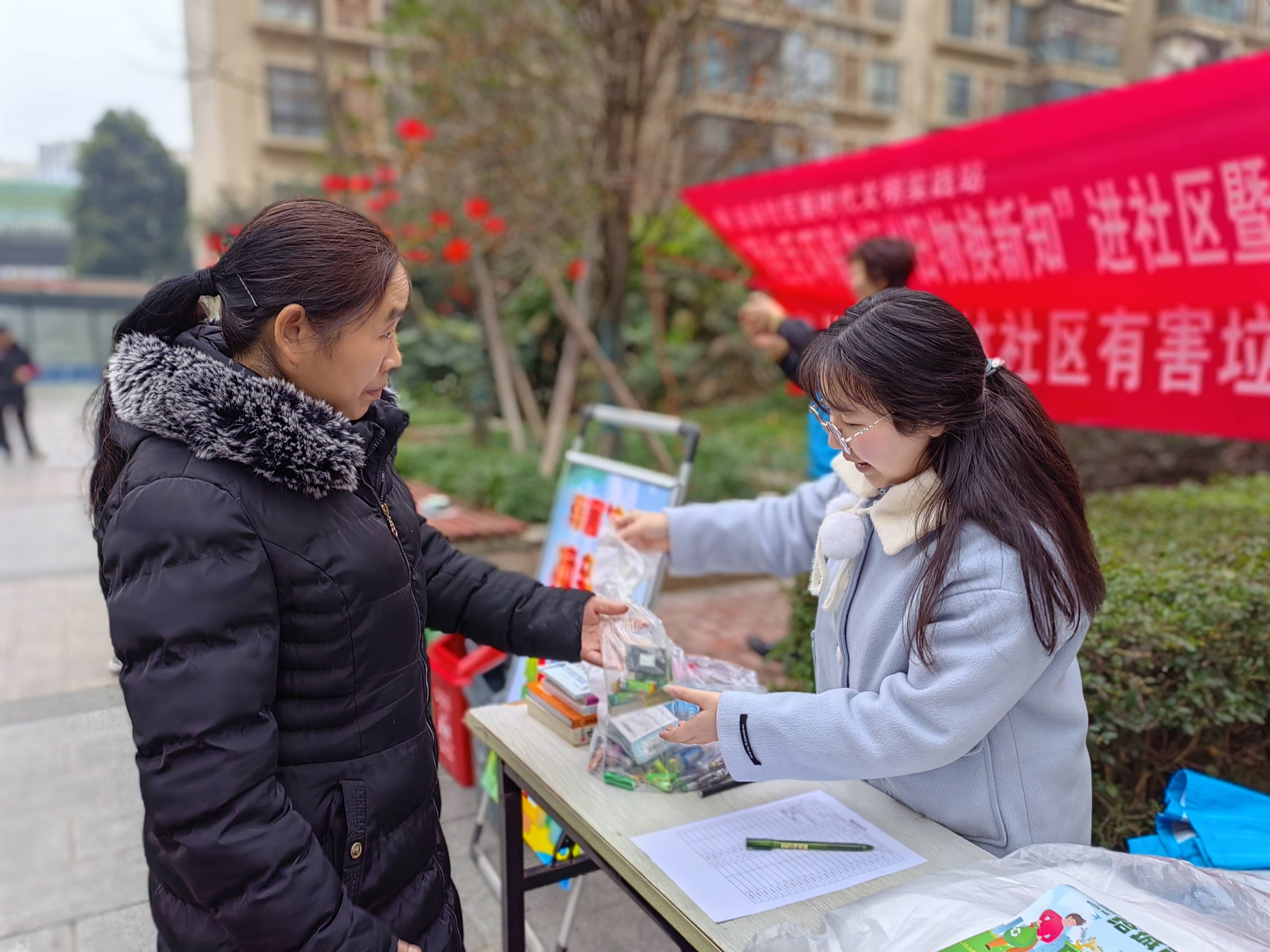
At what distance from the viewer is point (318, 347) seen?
1271 millimetres

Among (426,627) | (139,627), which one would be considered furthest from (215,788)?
(426,627)

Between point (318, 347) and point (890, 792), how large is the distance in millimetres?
1233

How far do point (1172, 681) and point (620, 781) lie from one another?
1517 mm

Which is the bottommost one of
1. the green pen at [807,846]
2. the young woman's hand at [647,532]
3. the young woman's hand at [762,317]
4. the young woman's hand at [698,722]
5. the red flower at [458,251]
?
the green pen at [807,846]

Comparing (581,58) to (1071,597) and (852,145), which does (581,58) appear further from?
(852,145)

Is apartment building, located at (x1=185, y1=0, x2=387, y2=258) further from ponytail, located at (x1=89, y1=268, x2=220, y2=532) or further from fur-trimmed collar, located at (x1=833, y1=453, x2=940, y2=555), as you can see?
fur-trimmed collar, located at (x1=833, y1=453, x2=940, y2=555)

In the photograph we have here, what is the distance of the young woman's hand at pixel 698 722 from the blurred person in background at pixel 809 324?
1.90 metres

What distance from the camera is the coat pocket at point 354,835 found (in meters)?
1.26

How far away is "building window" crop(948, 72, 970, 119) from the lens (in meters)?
22.6

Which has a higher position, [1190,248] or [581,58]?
[581,58]

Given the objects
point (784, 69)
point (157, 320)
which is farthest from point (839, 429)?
point (784, 69)

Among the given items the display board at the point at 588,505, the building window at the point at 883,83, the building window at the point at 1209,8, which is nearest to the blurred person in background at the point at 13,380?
the display board at the point at 588,505

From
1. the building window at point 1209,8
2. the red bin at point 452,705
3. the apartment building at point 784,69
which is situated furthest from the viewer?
the building window at point 1209,8

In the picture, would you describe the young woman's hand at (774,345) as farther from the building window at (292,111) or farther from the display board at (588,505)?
the building window at (292,111)
